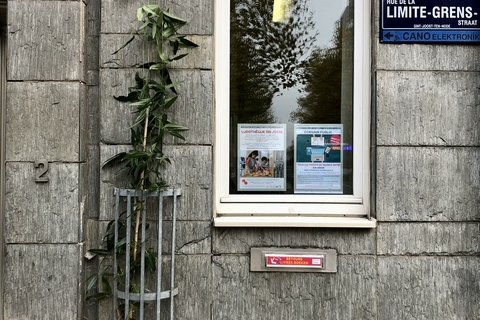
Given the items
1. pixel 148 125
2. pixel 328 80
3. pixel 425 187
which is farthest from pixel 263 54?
pixel 425 187

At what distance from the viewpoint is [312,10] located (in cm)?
394

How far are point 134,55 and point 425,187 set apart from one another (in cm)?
263

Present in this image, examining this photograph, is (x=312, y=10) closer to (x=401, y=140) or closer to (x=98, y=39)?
(x=401, y=140)

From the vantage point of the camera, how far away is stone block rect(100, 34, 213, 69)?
3566 millimetres

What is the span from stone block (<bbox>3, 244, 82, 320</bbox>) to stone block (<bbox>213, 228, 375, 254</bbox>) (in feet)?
3.85

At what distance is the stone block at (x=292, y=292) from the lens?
140 inches

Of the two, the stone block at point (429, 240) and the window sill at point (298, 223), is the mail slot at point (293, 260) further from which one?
the stone block at point (429, 240)

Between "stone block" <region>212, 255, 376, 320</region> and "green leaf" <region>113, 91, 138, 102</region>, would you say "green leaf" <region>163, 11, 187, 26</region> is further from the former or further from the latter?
"stone block" <region>212, 255, 376, 320</region>

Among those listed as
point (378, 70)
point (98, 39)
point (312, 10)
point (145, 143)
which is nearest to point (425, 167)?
point (378, 70)

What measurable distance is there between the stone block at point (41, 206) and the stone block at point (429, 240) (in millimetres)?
2514

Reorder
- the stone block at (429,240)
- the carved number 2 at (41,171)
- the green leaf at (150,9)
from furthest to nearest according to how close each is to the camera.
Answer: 1. the stone block at (429,240)
2. the carved number 2 at (41,171)
3. the green leaf at (150,9)

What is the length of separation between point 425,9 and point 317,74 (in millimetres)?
1023

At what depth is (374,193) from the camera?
361 cm

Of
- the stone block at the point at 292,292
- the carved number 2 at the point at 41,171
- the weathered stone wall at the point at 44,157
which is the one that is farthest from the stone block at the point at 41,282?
the stone block at the point at 292,292
